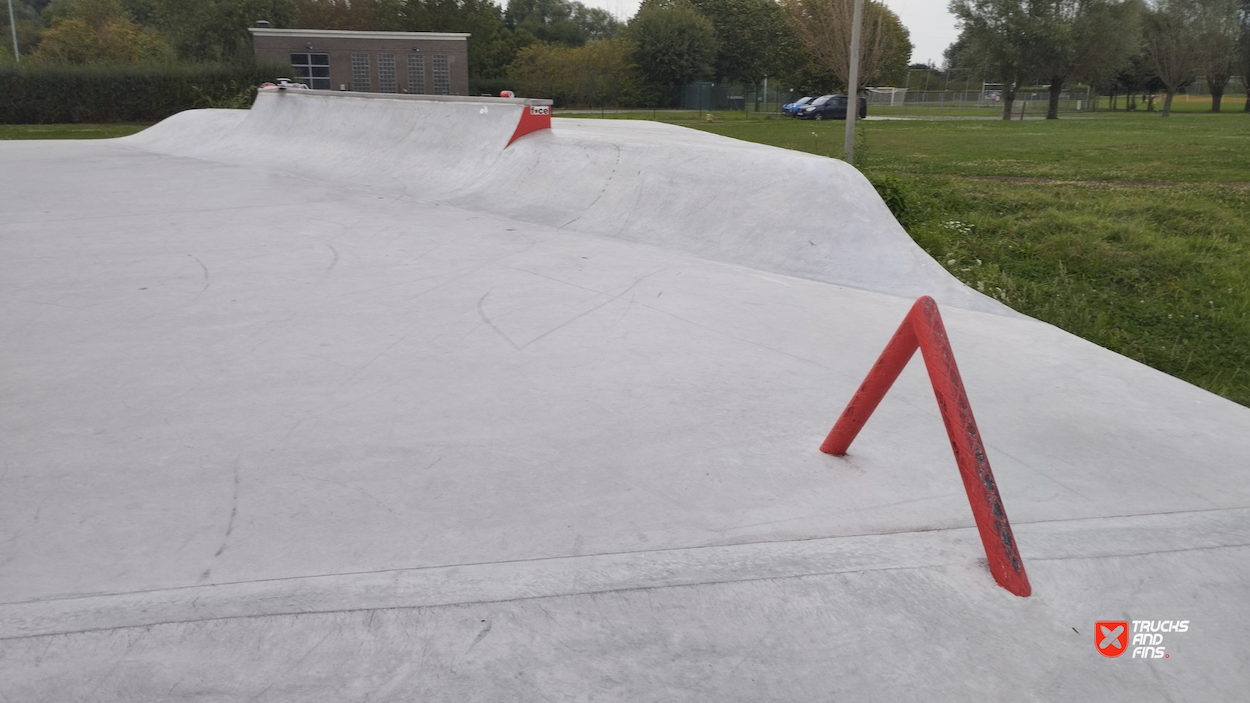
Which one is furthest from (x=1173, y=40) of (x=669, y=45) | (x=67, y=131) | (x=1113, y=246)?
(x=67, y=131)

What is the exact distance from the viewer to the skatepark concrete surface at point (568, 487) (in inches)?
91.3

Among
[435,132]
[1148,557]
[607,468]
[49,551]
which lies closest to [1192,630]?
[1148,557]

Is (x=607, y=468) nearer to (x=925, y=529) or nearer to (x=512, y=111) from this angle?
(x=925, y=529)

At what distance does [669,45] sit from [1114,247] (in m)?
48.4

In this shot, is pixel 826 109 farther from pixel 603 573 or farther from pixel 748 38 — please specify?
pixel 603 573

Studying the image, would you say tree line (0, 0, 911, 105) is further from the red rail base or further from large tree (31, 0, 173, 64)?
the red rail base

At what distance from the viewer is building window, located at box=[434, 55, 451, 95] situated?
141ft

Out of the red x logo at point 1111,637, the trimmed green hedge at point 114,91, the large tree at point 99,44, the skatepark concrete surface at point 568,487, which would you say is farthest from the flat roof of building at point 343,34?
the red x logo at point 1111,637

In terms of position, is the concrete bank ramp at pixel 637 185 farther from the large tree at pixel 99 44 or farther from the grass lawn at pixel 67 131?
the large tree at pixel 99 44

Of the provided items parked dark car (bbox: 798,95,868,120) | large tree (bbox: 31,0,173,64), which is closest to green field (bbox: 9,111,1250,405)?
parked dark car (bbox: 798,95,868,120)

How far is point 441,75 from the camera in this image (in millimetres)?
43375

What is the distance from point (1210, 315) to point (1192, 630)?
4815mm

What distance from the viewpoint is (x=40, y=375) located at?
13.8 feet

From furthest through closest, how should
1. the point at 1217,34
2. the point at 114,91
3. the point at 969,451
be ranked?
the point at 1217,34, the point at 114,91, the point at 969,451
